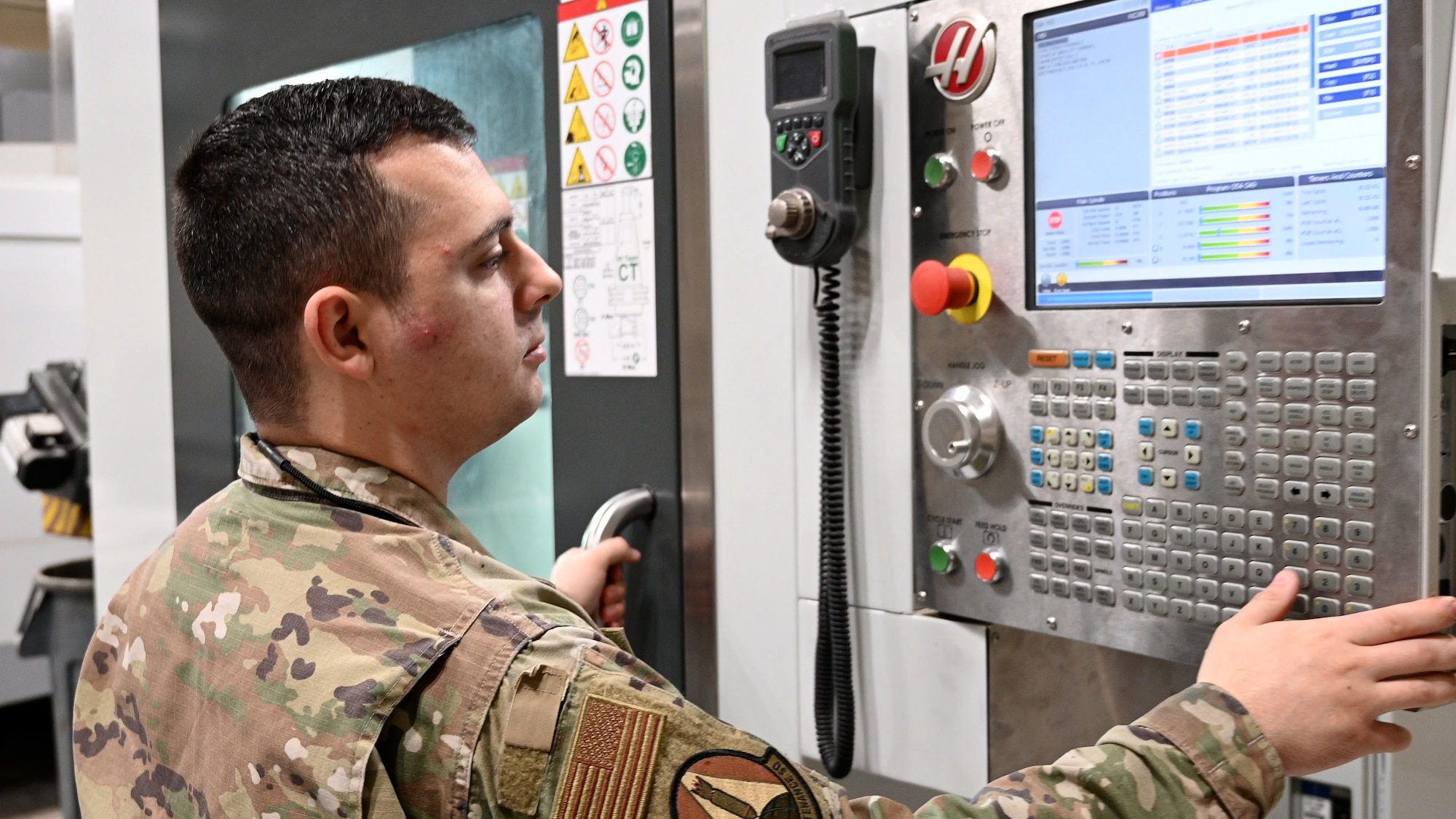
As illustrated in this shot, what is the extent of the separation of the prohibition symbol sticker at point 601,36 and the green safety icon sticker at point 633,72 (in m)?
0.04

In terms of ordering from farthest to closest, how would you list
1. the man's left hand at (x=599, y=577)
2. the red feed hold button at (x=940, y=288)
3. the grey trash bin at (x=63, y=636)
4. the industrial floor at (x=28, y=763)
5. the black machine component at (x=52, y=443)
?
the industrial floor at (x=28, y=763) < the black machine component at (x=52, y=443) < the grey trash bin at (x=63, y=636) < the man's left hand at (x=599, y=577) < the red feed hold button at (x=940, y=288)

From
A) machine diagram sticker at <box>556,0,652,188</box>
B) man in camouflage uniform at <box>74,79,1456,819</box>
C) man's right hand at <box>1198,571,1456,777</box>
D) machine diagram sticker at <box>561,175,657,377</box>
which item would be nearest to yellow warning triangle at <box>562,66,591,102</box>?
machine diagram sticker at <box>556,0,652,188</box>

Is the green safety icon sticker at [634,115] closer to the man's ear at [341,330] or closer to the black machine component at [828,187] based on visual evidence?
the black machine component at [828,187]

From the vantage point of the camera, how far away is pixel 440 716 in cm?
85

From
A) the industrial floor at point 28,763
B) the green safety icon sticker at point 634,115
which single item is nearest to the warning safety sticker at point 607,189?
the green safety icon sticker at point 634,115

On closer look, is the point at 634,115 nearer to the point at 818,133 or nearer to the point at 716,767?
the point at 818,133

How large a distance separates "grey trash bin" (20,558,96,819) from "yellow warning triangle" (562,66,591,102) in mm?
1877

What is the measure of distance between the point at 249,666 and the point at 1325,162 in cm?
90

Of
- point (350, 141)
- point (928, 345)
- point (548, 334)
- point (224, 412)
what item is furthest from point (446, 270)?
point (224, 412)

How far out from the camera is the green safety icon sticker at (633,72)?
148cm

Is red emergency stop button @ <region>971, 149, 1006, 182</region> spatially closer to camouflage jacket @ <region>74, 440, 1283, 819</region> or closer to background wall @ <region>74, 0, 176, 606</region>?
camouflage jacket @ <region>74, 440, 1283, 819</region>

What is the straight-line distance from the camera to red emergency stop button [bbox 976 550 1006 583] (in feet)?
3.88

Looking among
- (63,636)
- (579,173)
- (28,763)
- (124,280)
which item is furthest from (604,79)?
(28,763)

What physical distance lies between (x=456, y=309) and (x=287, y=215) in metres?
0.15
